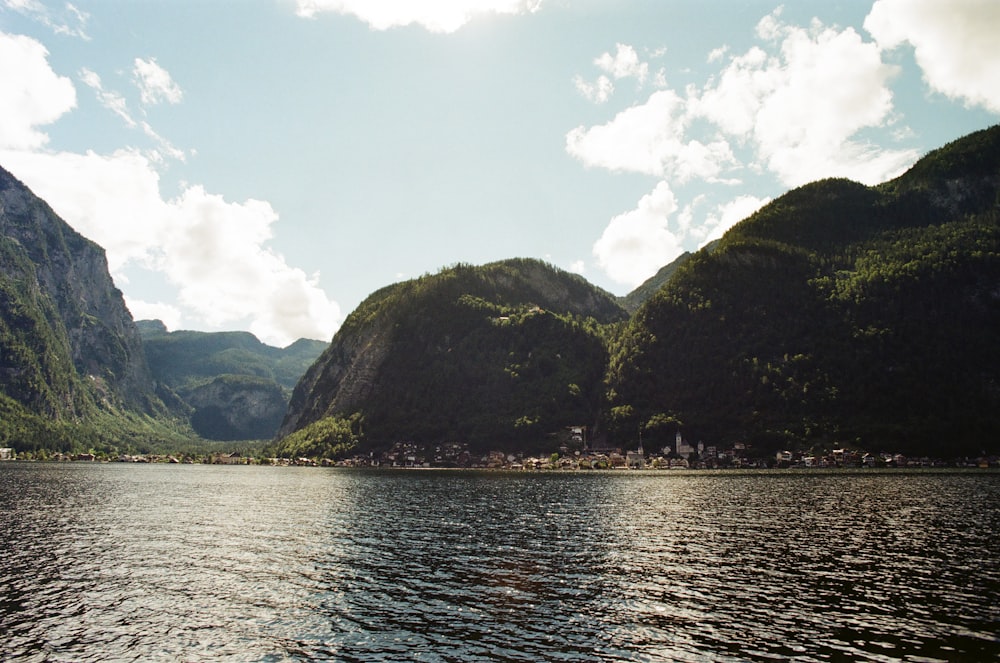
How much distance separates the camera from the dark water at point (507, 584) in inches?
1180

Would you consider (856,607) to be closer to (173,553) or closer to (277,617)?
(277,617)

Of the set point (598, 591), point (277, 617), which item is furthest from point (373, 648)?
point (598, 591)

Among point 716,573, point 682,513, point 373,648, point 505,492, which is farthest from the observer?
point 505,492

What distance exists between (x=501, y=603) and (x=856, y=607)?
22.0 metres

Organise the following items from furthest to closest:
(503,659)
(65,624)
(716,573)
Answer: (716,573) → (65,624) → (503,659)

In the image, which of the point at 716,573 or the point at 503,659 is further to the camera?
the point at 716,573

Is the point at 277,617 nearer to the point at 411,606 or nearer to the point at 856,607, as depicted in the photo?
the point at 411,606

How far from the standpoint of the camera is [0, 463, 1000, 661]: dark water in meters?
30.0

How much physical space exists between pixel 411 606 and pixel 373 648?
7.78 metres

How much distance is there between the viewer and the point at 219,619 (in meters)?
35.0

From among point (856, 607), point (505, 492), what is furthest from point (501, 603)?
point (505, 492)

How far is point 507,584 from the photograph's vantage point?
43.0 metres

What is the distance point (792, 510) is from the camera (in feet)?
277

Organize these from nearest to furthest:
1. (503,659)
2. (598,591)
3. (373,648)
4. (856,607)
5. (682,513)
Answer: (503,659) → (373,648) → (856,607) → (598,591) → (682,513)
